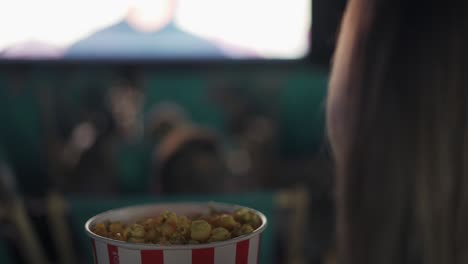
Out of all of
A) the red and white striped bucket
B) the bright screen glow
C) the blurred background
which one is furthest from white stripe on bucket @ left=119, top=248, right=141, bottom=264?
the bright screen glow

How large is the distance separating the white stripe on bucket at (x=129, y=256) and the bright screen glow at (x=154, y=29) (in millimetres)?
1684

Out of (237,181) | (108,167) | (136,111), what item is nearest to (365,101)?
(237,181)

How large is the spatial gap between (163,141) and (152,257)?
5.78 feet

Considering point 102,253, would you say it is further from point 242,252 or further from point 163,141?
point 163,141

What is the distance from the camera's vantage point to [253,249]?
517mm

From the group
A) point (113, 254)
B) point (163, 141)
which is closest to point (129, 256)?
point (113, 254)

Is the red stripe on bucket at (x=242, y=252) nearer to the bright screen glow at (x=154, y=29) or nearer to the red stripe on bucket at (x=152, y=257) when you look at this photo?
the red stripe on bucket at (x=152, y=257)

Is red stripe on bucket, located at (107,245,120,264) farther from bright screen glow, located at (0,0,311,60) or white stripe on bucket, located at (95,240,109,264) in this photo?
bright screen glow, located at (0,0,311,60)

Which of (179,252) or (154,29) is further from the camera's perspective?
(154,29)

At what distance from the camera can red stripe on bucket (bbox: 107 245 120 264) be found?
494 millimetres

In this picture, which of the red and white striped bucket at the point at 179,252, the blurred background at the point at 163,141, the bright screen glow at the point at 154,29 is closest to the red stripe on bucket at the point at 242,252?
the red and white striped bucket at the point at 179,252

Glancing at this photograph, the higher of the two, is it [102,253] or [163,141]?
[102,253]

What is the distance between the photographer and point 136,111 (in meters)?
2.56

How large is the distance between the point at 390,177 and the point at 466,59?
0.14 m
